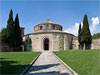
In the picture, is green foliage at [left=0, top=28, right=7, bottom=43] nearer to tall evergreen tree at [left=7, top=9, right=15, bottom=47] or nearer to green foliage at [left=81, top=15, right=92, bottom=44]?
→ tall evergreen tree at [left=7, top=9, right=15, bottom=47]

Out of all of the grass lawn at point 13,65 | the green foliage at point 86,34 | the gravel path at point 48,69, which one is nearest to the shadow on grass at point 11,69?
the grass lawn at point 13,65

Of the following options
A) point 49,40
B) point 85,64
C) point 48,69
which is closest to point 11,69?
point 48,69

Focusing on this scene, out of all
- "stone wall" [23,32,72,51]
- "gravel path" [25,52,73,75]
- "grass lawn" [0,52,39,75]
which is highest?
"stone wall" [23,32,72,51]

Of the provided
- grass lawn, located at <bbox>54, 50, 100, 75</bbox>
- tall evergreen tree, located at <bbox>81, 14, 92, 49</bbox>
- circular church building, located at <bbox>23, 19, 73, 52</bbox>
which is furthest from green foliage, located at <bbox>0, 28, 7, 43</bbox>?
tall evergreen tree, located at <bbox>81, 14, 92, 49</bbox>

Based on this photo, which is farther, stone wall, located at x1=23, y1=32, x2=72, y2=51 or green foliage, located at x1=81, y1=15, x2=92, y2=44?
green foliage, located at x1=81, y1=15, x2=92, y2=44

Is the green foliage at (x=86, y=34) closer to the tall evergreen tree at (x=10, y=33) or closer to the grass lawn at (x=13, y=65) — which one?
the tall evergreen tree at (x=10, y=33)

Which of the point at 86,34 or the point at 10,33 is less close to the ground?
the point at 10,33

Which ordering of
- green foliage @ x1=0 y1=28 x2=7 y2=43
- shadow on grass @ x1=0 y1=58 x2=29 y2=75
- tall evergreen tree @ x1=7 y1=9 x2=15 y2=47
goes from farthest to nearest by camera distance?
1. green foliage @ x1=0 y1=28 x2=7 y2=43
2. tall evergreen tree @ x1=7 y1=9 x2=15 y2=47
3. shadow on grass @ x1=0 y1=58 x2=29 y2=75

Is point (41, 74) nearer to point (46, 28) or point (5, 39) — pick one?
point (5, 39)

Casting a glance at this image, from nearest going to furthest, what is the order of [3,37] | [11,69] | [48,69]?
1. [11,69]
2. [48,69]
3. [3,37]

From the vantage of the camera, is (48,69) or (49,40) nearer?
(48,69)

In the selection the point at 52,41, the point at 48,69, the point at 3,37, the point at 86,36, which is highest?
the point at 86,36

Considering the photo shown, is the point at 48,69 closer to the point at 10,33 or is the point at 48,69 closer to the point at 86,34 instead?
the point at 10,33

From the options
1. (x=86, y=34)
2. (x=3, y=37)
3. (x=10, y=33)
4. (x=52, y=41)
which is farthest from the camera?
(x=86, y=34)
